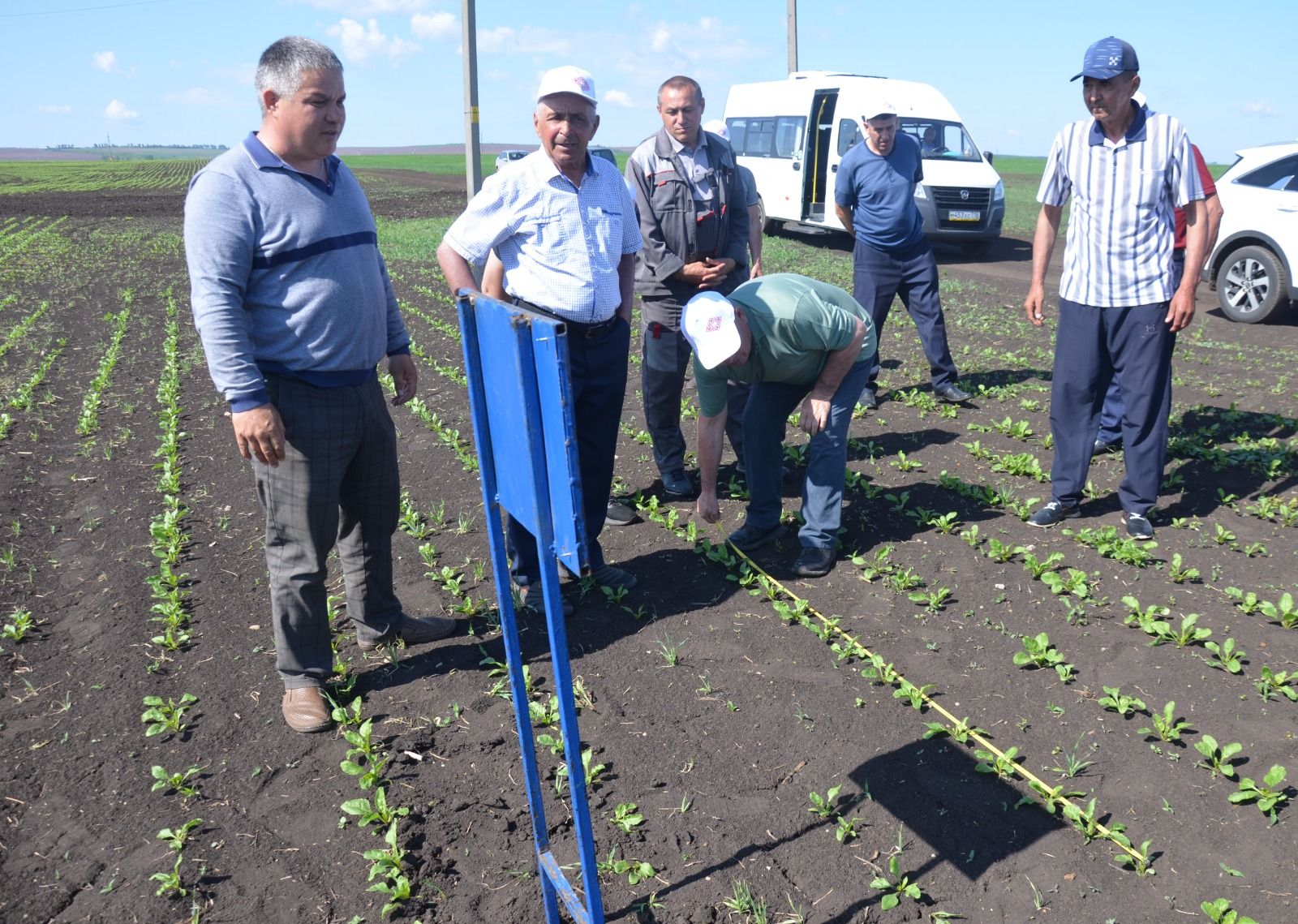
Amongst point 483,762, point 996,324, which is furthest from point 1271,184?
point 483,762

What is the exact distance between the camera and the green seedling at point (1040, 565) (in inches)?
171

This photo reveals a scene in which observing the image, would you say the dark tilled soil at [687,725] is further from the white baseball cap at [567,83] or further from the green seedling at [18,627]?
the white baseball cap at [567,83]

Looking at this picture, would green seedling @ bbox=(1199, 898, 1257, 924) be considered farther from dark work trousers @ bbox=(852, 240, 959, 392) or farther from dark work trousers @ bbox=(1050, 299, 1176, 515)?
dark work trousers @ bbox=(852, 240, 959, 392)

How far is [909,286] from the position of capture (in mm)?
7051

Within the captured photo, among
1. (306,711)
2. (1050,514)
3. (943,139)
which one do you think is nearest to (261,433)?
(306,711)

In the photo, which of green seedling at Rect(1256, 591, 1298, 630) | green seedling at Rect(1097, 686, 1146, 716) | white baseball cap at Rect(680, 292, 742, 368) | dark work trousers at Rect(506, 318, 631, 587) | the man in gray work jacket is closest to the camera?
green seedling at Rect(1097, 686, 1146, 716)

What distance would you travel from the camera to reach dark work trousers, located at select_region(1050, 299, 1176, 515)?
462 centimetres

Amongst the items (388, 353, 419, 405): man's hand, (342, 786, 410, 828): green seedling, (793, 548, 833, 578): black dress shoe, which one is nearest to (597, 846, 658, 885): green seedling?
(342, 786, 410, 828): green seedling

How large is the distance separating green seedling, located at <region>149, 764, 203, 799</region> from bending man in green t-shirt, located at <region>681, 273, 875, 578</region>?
6.75ft

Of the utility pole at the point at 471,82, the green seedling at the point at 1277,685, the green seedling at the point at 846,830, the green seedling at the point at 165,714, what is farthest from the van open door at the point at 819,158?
the green seedling at the point at 846,830

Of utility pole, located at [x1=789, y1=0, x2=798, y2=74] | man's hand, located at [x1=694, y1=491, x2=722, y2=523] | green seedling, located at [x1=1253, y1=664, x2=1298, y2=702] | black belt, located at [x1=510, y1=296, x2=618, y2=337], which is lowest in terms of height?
green seedling, located at [x1=1253, y1=664, x2=1298, y2=702]

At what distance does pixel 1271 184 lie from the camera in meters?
9.89

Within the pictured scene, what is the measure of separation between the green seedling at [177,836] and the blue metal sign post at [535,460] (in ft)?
3.88

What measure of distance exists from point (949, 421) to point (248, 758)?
5.11m
